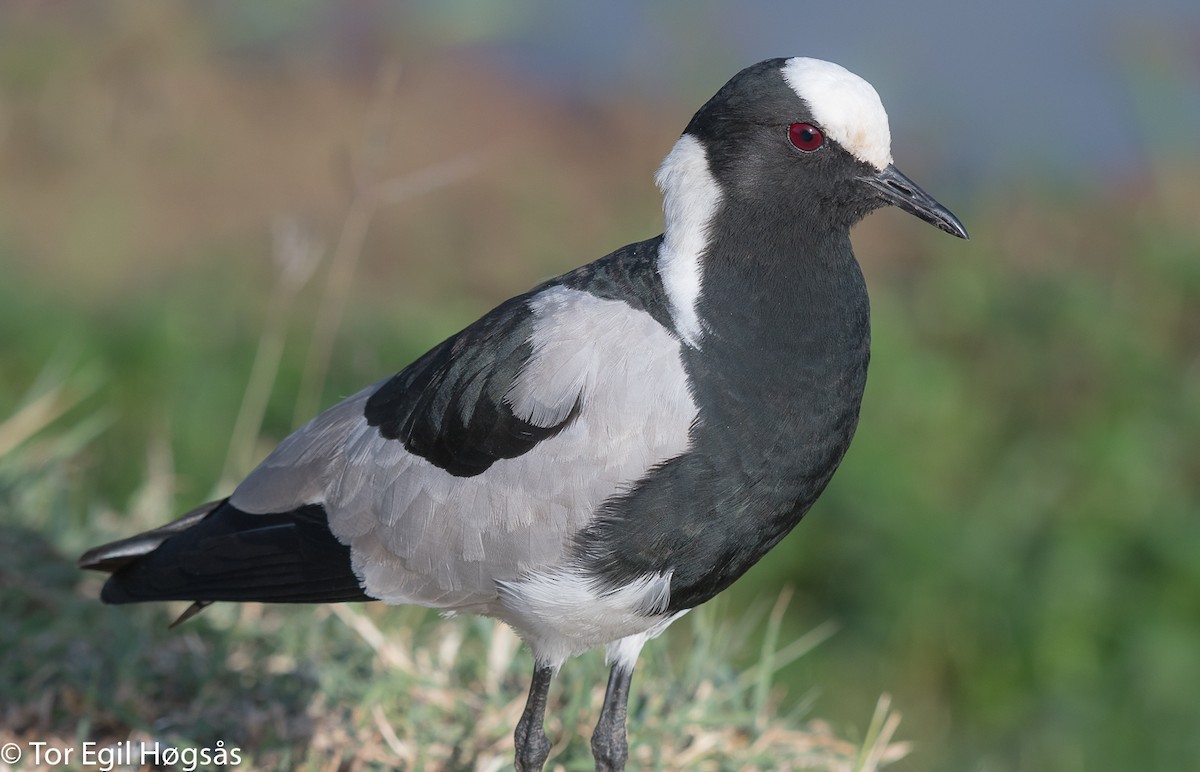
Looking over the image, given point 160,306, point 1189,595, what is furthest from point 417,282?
point 1189,595

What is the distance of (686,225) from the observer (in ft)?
10.5

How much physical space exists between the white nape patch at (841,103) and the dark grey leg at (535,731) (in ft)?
4.39

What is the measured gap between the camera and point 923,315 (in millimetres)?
6871

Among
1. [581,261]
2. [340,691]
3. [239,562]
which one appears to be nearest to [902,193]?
[239,562]

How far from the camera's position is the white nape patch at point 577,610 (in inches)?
119

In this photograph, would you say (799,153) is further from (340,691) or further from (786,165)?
(340,691)

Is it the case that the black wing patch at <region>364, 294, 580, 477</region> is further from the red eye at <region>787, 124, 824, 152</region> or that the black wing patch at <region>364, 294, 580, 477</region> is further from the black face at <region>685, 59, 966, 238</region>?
the red eye at <region>787, 124, 824, 152</region>

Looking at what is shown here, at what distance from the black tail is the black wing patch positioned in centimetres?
32

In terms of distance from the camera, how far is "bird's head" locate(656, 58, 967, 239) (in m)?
3.10

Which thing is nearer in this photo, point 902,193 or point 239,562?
point 902,193

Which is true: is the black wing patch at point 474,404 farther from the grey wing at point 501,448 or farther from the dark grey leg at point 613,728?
the dark grey leg at point 613,728

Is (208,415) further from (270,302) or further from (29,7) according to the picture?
(29,7)

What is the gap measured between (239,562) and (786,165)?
1556mm

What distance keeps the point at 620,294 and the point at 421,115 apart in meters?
6.57
